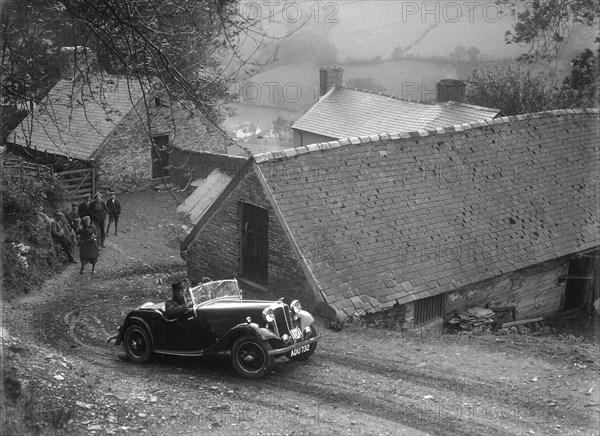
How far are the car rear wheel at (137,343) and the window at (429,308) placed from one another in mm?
6462

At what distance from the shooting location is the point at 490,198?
20938mm

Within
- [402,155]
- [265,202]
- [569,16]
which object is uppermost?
[569,16]

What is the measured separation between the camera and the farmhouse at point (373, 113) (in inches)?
1407

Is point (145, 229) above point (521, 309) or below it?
above

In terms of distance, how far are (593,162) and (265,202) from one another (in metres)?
11.6

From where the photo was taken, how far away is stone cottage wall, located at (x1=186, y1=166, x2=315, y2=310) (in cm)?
1739

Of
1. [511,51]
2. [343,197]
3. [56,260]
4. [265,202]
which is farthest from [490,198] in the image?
[511,51]

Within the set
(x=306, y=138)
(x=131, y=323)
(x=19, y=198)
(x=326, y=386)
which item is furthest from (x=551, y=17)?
(x=131, y=323)

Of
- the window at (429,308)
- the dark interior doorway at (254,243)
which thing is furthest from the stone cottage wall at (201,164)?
the window at (429,308)

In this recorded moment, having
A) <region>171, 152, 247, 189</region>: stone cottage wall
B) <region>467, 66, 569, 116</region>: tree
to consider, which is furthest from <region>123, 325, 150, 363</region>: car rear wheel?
<region>467, 66, 569, 116</region>: tree

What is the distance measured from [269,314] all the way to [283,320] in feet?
1.32

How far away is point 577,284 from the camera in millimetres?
22359

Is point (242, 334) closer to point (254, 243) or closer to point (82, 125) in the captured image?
point (254, 243)

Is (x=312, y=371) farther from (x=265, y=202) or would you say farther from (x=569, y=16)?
(x=569, y=16)
